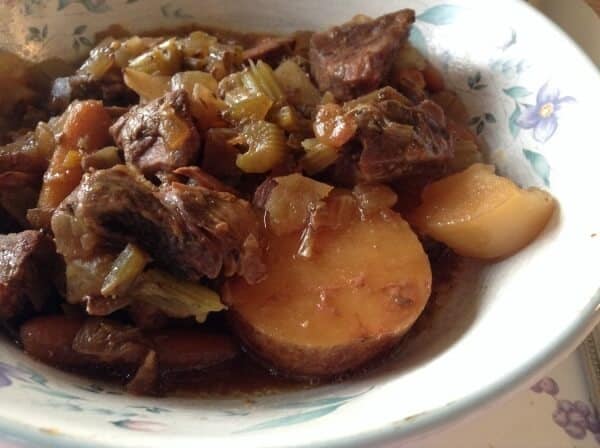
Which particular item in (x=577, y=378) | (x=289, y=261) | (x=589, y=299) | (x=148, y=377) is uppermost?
(x=589, y=299)

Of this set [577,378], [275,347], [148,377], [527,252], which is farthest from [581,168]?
[148,377]

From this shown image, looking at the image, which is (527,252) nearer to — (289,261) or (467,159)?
(467,159)

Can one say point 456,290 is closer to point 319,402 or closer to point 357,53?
point 319,402

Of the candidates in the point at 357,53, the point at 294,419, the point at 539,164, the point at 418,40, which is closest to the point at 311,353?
the point at 294,419

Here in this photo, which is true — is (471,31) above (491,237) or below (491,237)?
above

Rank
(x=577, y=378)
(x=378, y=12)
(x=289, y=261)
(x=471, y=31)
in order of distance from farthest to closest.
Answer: (x=378, y=12)
(x=471, y=31)
(x=577, y=378)
(x=289, y=261)

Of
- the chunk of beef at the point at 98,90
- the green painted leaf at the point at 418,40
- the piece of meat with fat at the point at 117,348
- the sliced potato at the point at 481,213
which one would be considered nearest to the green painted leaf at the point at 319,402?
the piece of meat with fat at the point at 117,348
